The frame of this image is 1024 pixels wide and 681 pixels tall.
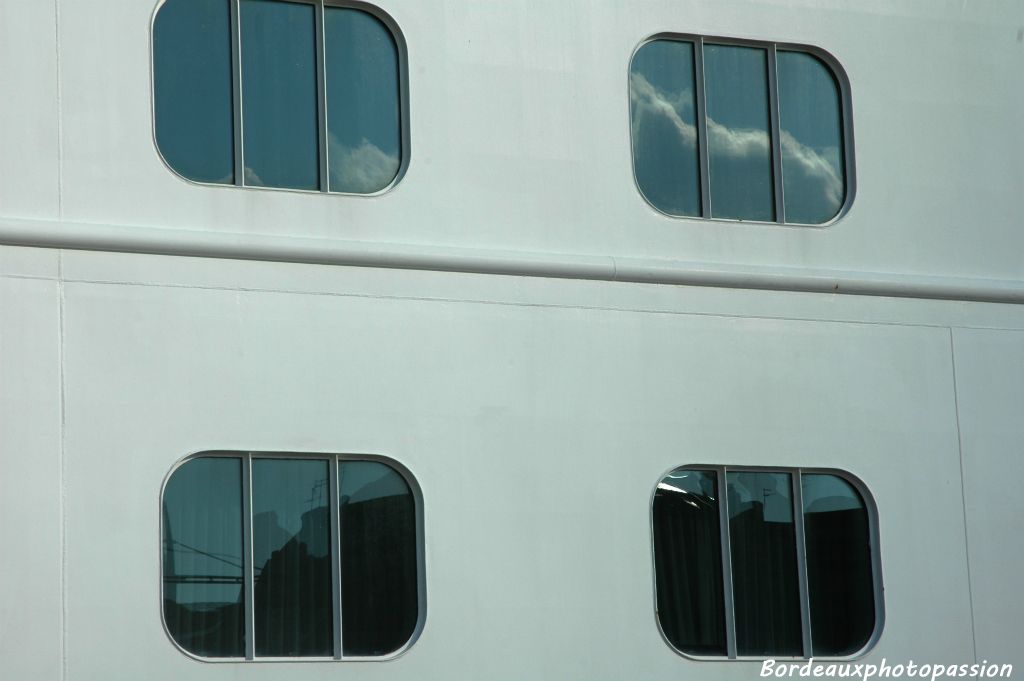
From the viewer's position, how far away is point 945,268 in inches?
480

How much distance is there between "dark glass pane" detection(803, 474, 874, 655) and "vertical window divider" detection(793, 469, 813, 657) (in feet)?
0.12

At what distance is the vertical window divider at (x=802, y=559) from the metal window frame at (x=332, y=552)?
2826mm

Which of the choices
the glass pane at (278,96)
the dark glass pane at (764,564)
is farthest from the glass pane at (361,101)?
the dark glass pane at (764,564)

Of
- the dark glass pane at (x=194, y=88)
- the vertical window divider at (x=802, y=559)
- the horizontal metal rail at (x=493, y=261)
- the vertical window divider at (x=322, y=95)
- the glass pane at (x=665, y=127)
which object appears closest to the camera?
the horizontal metal rail at (x=493, y=261)

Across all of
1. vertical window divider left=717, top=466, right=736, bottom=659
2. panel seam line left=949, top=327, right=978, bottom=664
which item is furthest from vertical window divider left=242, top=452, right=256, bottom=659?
panel seam line left=949, top=327, right=978, bottom=664

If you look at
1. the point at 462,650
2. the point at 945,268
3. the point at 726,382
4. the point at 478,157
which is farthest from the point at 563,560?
the point at 945,268

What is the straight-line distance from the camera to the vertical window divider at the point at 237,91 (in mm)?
10672

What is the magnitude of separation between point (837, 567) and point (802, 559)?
0.94 feet

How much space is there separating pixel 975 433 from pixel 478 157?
4.30 m

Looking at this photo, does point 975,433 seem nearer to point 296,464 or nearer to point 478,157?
point 478,157

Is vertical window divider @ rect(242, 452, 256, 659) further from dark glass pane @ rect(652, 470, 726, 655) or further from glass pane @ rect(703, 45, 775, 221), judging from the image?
glass pane @ rect(703, 45, 775, 221)

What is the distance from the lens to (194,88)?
1066 cm

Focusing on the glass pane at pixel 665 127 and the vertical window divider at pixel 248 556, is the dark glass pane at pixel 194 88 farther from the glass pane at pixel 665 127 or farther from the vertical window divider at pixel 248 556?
the glass pane at pixel 665 127

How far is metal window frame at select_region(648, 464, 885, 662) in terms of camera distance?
11.0 m
